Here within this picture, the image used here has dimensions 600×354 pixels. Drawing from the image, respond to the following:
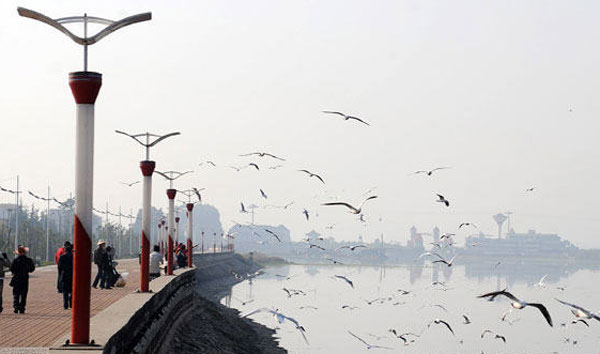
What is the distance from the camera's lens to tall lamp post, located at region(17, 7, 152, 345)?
1581cm

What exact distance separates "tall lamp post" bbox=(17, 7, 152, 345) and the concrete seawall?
805 millimetres

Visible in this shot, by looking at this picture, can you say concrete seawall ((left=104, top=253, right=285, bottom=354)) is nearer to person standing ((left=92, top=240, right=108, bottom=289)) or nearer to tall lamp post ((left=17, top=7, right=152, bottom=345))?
tall lamp post ((left=17, top=7, right=152, bottom=345))

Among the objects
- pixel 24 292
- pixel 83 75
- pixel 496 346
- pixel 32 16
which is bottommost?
pixel 496 346

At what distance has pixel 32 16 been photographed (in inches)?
624

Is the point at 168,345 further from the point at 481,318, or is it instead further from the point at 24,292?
the point at 481,318

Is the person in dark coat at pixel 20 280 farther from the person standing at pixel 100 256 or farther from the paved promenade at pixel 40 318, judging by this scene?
the person standing at pixel 100 256

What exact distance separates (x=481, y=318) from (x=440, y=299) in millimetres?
23984

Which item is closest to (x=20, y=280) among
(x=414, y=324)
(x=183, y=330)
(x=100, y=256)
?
(x=100, y=256)

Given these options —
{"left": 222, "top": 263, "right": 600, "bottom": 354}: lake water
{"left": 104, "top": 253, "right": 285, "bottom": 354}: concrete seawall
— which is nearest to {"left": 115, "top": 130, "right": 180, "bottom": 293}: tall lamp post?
{"left": 104, "top": 253, "right": 285, "bottom": 354}: concrete seawall

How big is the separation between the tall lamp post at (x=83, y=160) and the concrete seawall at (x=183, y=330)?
0.81 m

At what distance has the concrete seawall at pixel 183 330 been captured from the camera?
2113cm

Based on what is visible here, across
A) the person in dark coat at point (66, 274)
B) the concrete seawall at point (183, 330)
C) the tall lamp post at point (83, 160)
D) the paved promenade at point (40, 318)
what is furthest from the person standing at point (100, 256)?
the tall lamp post at point (83, 160)

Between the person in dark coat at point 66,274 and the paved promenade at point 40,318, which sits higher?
the person in dark coat at point 66,274

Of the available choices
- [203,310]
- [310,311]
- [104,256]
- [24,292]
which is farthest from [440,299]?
[24,292]
